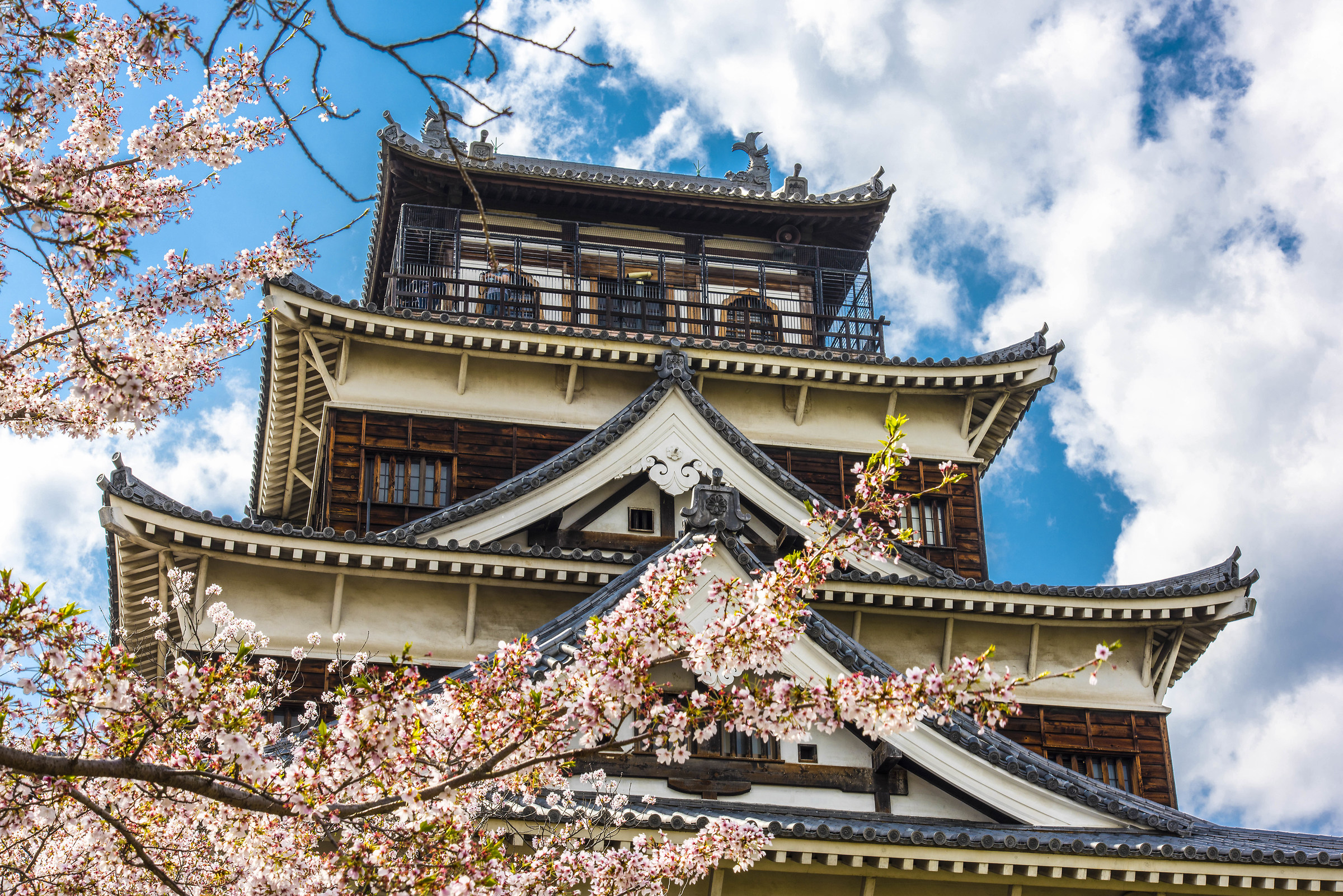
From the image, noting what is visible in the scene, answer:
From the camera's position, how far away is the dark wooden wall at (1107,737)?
50.1 feet

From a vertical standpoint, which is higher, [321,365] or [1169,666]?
[321,365]

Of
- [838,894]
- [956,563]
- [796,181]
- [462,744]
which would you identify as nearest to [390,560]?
[838,894]

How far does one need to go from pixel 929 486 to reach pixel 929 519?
0.50 meters

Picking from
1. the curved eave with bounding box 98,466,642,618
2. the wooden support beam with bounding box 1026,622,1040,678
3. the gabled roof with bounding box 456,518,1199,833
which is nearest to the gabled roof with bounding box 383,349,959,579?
the curved eave with bounding box 98,466,642,618

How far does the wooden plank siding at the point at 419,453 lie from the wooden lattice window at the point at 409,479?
0.07 ft

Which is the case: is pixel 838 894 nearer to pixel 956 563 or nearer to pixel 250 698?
pixel 250 698

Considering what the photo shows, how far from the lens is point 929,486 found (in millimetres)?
17844

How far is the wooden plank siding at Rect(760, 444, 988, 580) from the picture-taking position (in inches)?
692

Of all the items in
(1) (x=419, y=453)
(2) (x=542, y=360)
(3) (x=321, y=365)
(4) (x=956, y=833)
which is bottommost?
(4) (x=956, y=833)

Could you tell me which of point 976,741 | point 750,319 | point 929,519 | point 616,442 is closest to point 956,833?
point 976,741

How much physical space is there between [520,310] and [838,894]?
38.5 feet

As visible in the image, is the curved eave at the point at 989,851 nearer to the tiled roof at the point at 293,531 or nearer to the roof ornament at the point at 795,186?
the tiled roof at the point at 293,531

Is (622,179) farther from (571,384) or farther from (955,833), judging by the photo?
(955,833)

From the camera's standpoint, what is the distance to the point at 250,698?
6.41 m
